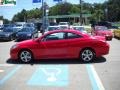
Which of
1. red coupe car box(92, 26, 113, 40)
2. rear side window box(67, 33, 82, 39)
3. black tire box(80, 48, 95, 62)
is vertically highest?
rear side window box(67, 33, 82, 39)

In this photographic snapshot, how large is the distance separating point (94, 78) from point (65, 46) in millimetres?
3851

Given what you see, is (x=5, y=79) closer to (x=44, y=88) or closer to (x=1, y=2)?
(x=44, y=88)

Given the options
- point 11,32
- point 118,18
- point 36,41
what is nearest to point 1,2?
point 11,32

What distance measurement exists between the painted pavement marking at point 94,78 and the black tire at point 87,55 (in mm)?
778

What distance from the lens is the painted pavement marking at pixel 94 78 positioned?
30.6ft

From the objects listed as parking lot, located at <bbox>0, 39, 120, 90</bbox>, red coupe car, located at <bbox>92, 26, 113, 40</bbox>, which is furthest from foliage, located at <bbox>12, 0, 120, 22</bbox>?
parking lot, located at <bbox>0, 39, 120, 90</bbox>

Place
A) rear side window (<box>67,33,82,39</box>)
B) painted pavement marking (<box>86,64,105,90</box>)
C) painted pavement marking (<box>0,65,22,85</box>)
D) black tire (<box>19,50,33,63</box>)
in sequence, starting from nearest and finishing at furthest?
painted pavement marking (<box>86,64,105,90</box>) < painted pavement marking (<box>0,65,22,85</box>) < rear side window (<box>67,33,82,39</box>) < black tire (<box>19,50,33,63</box>)

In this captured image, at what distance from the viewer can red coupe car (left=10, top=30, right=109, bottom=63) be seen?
47.2ft

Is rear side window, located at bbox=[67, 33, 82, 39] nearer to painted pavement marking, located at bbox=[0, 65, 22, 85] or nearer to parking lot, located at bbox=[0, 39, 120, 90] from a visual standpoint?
parking lot, located at bbox=[0, 39, 120, 90]

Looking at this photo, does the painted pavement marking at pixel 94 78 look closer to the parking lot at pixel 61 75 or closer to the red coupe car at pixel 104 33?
the parking lot at pixel 61 75

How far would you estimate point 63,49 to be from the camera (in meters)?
14.4

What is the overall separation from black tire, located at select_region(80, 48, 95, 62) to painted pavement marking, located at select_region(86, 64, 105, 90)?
2.55 ft

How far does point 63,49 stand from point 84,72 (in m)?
2.65

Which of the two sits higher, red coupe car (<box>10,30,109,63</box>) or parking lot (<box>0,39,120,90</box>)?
red coupe car (<box>10,30,109,63</box>)
